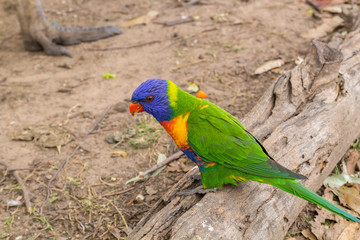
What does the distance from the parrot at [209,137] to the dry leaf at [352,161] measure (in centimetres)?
137

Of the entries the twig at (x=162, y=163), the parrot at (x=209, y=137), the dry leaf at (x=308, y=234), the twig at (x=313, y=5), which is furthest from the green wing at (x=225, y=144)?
the twig at (x=313, y=5)

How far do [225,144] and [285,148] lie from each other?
0.62 metres

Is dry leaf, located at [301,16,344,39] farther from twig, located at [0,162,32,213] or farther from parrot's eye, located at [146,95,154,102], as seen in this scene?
twig, located at [0,162,32,213]

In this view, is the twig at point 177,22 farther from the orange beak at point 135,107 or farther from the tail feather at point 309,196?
the tail feather at point 309,196

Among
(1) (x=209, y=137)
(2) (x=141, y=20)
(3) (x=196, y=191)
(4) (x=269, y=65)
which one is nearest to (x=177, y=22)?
(2) (x=141, y=20)

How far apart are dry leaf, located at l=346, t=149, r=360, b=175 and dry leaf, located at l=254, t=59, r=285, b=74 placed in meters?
1.73

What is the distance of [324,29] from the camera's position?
18.6 ft

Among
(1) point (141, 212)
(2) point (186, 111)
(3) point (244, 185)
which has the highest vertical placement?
(2) point (186, 111)

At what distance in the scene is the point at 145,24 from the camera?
6352 mm

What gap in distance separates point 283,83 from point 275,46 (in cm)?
227

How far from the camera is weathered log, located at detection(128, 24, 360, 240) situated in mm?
2240

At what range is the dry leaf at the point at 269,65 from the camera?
4.82m

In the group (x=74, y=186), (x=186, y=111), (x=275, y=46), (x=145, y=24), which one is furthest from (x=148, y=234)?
(x=145, y=24)

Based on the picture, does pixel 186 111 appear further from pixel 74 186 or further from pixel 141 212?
pixel 74 186
